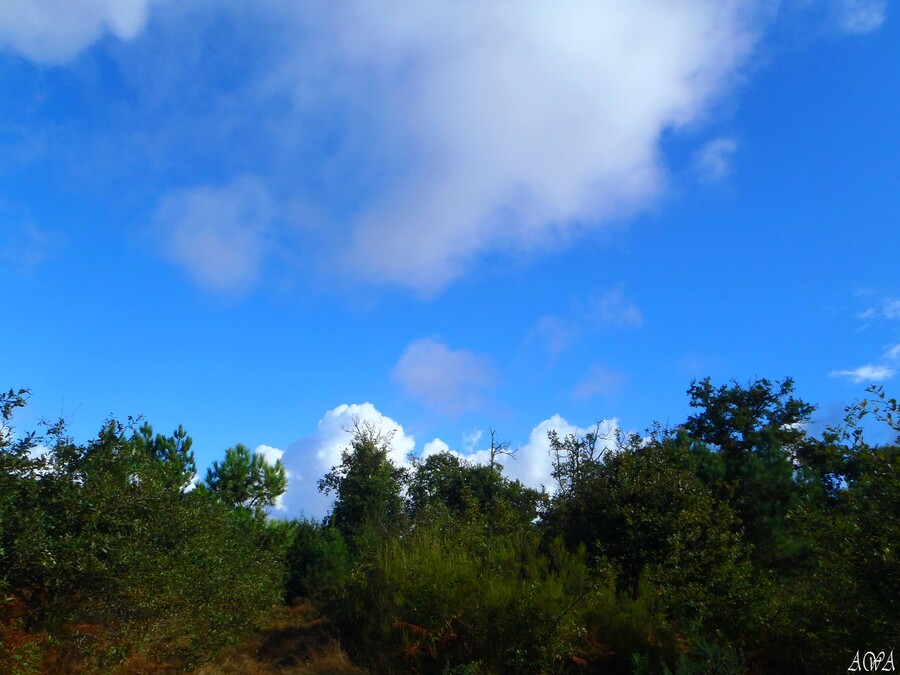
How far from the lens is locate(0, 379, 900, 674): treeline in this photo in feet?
26.0

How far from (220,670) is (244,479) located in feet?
63.0

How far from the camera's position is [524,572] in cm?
1362

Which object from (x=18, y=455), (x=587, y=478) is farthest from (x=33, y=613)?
(x=587, y=478)

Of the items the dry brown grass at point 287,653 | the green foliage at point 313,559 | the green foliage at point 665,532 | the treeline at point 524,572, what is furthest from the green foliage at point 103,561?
the green foliage at point 313,559

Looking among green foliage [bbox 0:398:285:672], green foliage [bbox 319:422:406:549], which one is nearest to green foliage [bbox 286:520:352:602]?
green foliage [bbox 319:422:406:549]

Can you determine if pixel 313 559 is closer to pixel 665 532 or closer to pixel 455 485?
pixel 455 485

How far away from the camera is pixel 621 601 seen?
11.6m

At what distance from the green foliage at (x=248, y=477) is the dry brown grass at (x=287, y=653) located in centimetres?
1176

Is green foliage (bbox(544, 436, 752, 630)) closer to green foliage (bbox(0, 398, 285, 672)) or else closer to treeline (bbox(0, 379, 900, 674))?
treeline (bbox(0, 379, 900, 674))

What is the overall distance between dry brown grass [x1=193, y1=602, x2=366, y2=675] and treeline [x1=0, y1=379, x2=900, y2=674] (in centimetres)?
56

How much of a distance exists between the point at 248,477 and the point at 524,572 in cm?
2339

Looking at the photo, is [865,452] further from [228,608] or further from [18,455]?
[228,608]

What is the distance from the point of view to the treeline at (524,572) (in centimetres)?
792

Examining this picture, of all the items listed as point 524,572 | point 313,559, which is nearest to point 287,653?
point 524,572
